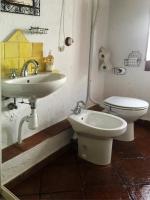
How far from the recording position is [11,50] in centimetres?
168

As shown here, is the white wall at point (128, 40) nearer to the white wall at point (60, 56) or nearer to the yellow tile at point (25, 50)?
the white wall at point (60, 56)

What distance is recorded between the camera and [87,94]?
2.72m

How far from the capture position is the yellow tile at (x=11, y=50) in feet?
5.40

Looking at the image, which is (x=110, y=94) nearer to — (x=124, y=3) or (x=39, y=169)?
(x=124, y=3)

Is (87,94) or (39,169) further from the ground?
(87,94)

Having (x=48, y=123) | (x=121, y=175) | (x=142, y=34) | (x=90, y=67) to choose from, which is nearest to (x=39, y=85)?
(x=48, y=123)

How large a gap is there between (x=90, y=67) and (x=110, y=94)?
0.56 metres

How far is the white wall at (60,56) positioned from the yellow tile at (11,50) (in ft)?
0.20

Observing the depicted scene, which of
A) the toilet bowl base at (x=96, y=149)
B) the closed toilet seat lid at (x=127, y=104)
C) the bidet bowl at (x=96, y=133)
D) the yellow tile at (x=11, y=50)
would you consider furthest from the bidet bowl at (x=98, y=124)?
the yellow tile at (x=11, y=50)

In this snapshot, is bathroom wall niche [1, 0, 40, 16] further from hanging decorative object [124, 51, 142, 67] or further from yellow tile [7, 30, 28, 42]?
hanging decorative object [124, 51, 142, 67]

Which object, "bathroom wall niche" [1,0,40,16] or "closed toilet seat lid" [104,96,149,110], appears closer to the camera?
"bathroom wall niche" [1,0,40,16]

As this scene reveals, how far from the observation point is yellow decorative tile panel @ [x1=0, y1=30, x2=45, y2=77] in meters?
1.65

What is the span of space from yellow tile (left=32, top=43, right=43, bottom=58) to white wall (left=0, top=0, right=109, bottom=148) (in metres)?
0.04

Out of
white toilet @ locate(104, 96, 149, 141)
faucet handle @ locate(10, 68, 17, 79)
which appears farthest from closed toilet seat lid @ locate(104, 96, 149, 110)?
faucet handle @ locate(10, 68, 17, 79)
